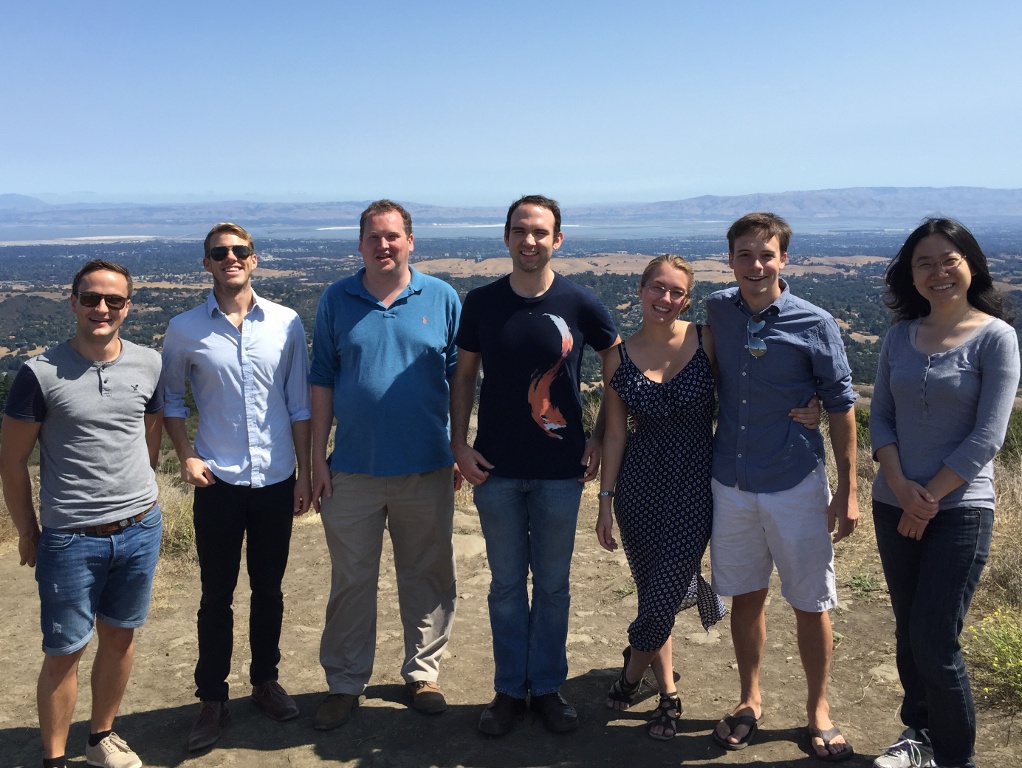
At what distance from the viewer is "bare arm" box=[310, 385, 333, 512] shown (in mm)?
3326

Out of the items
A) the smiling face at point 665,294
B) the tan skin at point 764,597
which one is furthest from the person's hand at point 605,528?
the smiling face at point 665,294

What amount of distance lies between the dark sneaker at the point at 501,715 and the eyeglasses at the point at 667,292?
1720 millimetres

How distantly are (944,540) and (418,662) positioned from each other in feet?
7.15

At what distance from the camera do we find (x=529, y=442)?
124 inches

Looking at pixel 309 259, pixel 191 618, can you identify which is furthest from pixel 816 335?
pixel 309 259

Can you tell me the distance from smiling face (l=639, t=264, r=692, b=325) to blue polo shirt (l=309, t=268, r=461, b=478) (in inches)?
34.2

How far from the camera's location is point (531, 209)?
309 centimetres

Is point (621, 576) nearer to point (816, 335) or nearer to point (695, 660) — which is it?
point (695, 660)

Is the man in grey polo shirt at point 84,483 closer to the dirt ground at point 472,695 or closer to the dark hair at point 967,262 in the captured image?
the dirt ground at point 472,695

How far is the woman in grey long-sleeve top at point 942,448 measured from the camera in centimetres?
259

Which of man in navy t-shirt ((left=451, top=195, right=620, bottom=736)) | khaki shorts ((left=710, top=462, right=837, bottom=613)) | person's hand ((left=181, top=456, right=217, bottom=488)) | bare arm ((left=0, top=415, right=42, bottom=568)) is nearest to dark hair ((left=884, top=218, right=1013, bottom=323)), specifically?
khaki shorts ((left=710, top=462, right=837, bottom=613))

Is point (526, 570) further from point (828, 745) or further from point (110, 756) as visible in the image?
point (110, 756)

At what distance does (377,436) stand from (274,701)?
1.23 meters

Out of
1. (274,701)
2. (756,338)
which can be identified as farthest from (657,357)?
(274,701)
